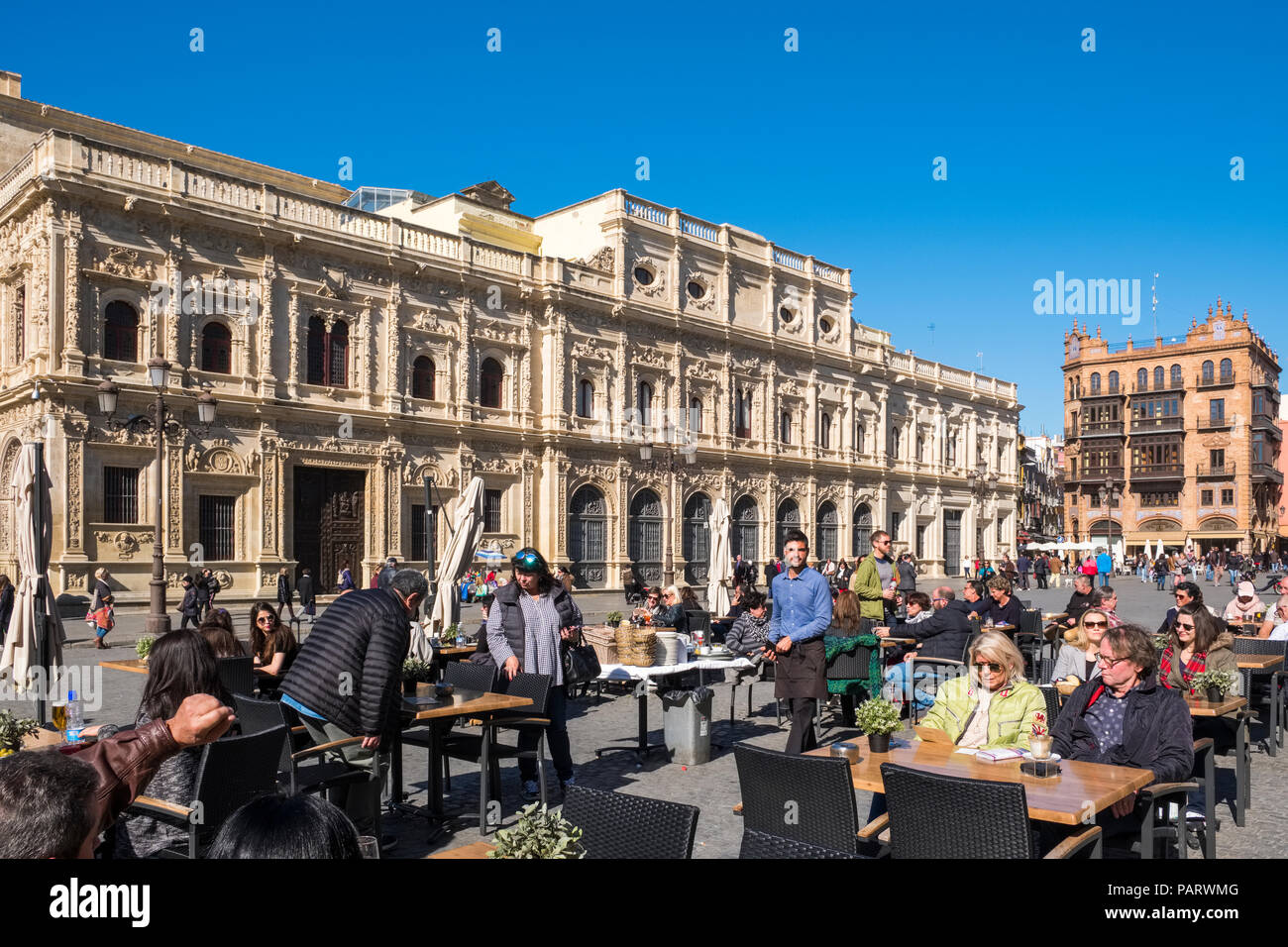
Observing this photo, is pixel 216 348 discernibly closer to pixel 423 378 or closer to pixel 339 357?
pixel 339 357

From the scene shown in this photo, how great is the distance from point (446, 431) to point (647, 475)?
8338 millimetres

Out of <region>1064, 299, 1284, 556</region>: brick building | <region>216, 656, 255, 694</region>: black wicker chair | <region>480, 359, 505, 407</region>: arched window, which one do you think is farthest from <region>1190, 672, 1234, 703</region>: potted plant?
<region>1064, 299, 1284, 556</region>: brick building

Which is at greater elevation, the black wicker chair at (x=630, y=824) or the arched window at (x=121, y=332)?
the arched window at (x=121, y=332)

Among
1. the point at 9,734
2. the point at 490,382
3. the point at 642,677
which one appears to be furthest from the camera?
the point at 490,382

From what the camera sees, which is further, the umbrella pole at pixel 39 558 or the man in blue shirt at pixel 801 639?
the umbrella pole at pixel 39 558

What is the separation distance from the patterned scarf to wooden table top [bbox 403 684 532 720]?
4.86 m

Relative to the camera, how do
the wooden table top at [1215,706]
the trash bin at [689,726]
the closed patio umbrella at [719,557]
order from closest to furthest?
the wooden table top at [1215,706] < the trash bin at [689,726] < the closed patio umbrella at [719,557]

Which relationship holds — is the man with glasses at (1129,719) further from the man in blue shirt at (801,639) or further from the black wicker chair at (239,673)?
the black wicker chair at (239,673)

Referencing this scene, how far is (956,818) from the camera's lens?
376 cm

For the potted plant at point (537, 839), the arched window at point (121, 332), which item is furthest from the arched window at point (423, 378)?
the potted plant at point (537, 839)

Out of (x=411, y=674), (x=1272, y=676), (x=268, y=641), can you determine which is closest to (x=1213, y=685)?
(x=1272, y=676)

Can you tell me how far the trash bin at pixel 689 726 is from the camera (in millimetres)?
8547

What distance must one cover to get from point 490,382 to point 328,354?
568 cm

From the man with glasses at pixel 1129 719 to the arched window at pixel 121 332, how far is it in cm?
2377
